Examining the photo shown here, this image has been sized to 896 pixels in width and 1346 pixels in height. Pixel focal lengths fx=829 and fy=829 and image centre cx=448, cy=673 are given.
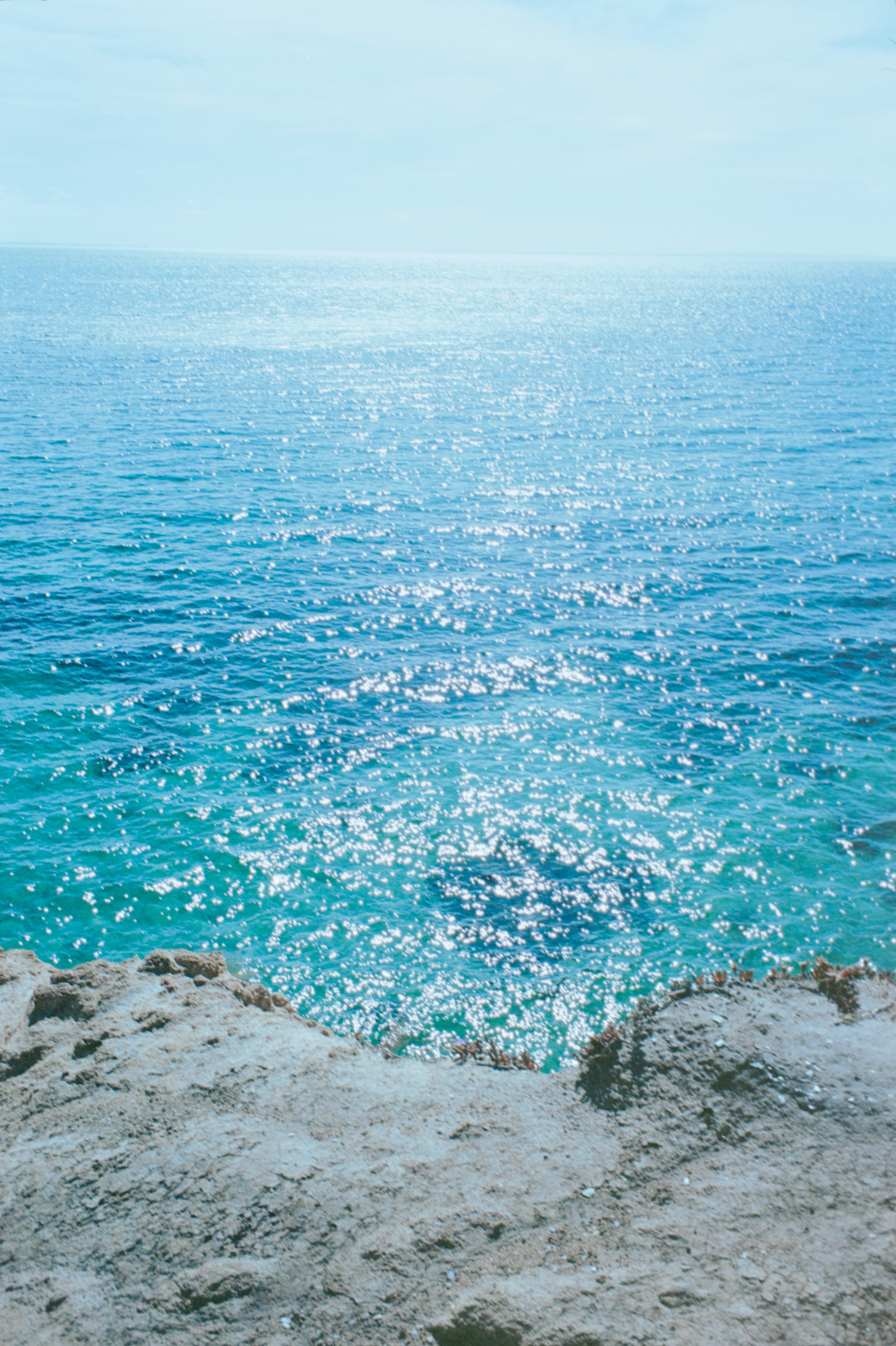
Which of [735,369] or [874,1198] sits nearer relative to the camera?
[874,1198]

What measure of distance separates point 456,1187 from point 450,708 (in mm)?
27946

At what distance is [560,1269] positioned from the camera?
13.5m

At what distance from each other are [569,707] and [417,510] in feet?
106

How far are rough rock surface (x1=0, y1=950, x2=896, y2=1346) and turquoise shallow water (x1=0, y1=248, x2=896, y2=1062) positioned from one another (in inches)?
312

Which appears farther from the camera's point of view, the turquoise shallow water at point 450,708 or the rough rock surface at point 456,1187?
the turquoise shallow water at point 450,708

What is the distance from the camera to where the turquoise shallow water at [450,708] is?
29500 mm

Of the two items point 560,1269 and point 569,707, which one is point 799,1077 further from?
point 569,707

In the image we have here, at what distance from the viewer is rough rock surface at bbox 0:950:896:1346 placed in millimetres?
12820

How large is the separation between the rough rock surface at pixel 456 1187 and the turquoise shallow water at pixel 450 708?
7.94m

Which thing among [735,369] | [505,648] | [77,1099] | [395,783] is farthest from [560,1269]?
[735,369]

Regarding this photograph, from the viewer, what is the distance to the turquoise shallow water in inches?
1161

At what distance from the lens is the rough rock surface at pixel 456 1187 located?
1282 cm

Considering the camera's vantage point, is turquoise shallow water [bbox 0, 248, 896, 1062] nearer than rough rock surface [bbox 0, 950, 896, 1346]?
No

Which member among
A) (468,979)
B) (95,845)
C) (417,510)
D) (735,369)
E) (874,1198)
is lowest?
(468,979)
